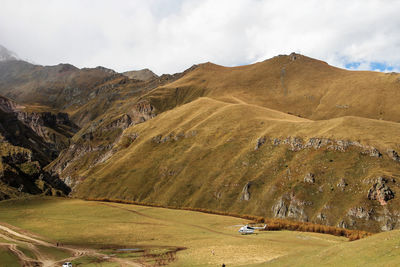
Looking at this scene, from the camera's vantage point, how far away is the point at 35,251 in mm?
50688

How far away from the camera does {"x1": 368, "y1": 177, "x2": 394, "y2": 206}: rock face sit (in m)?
88.8

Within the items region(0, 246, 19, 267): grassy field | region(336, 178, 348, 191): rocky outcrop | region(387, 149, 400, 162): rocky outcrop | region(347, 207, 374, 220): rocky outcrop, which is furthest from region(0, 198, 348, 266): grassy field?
region(387, 149, 400, 162): rocky outcrop

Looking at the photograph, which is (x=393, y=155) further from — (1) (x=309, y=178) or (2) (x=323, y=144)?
(1) (x=309, y=178)

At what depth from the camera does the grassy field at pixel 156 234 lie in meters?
45.1

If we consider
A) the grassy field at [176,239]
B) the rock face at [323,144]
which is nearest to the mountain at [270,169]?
the rock face at [323,144]

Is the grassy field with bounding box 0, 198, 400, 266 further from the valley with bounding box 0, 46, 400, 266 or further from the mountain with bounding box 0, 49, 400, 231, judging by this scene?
the mountain with bounding box 0, 49, 400, 231

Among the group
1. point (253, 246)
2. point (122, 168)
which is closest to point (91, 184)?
point (122, 168)

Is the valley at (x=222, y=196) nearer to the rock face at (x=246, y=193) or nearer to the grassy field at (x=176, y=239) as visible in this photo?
the grassy field at (x=176, y=239)

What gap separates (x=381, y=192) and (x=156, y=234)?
6521 centimetres

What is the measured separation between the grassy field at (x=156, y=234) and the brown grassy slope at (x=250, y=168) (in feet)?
121

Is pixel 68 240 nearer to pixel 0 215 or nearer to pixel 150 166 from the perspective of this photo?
pixel 0 215

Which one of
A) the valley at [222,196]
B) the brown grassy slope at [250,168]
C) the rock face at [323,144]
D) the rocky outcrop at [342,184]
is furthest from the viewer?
the rock face at [323,144]

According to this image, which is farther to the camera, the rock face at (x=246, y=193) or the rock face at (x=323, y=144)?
the rock face at (x=246, y=193)

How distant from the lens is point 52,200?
345ft
